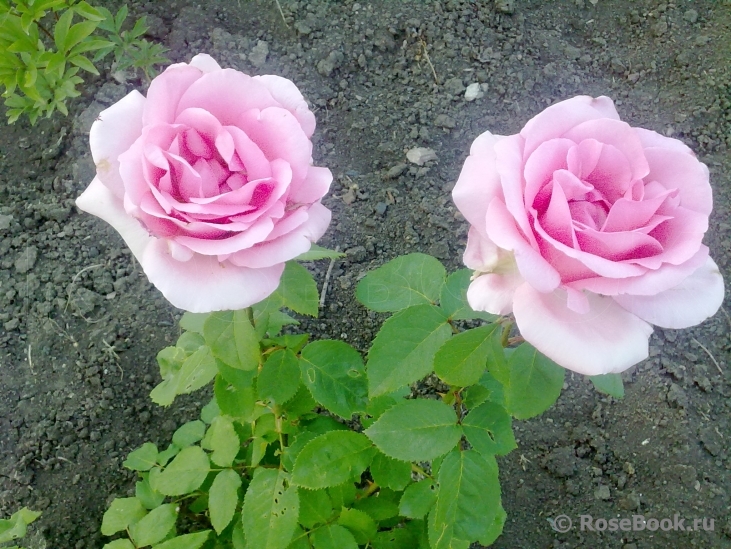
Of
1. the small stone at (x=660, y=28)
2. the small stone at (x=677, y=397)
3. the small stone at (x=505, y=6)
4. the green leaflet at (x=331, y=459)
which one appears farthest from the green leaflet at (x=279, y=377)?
the small stone at (x=660, y=28)

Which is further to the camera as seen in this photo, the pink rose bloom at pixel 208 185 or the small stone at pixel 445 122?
the small stone at pixel 445 122

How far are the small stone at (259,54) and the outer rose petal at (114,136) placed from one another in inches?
65.4

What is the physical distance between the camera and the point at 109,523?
1.42 metres

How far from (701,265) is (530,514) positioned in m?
1.34

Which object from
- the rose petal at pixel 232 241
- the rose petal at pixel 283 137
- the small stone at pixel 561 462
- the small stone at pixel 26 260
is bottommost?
the small stone at pixel 561 462

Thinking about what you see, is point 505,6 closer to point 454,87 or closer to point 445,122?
point 454,87

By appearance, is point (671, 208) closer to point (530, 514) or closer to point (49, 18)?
point (530, 514)

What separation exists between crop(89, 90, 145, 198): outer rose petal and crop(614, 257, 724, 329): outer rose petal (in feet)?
2.17

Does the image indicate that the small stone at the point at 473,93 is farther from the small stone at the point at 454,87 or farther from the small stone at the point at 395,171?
the small stone at the point at 395,171

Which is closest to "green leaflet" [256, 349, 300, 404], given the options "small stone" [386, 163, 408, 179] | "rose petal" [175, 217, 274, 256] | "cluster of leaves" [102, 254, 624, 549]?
"cluster of leaves" [102, 254, 624, 549]

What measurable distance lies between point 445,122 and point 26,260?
5.21ft

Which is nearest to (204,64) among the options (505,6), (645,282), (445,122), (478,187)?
(478,187)

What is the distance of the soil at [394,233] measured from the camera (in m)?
1.84

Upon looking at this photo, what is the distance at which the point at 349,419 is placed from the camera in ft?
3.85
